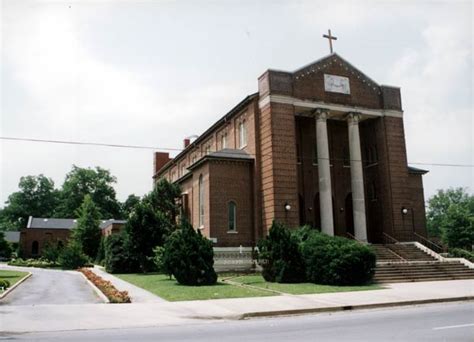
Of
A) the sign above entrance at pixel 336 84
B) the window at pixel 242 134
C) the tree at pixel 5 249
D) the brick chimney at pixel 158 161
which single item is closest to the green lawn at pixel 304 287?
the window at pixel 242 134

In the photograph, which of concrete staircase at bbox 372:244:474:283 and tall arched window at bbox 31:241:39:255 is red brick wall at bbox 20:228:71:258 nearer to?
tall arched window at bbox 31:241:39:255

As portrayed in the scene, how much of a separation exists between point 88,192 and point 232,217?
7565 centimetres

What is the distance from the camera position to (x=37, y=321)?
40.9ft

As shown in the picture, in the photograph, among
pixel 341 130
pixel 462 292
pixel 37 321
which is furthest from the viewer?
pixel 341 130

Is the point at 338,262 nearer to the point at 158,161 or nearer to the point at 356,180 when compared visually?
the point at 356,180

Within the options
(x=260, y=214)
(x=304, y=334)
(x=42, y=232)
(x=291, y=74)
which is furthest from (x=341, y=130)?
(x=42, y=232)

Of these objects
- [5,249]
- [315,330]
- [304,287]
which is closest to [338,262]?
[304,287]

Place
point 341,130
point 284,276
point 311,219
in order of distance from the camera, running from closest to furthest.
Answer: point 284,276, point 311,219, point 341,130

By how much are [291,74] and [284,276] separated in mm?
14577

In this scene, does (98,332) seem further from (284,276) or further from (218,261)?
(218,261)

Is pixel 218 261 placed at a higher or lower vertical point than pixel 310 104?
lower

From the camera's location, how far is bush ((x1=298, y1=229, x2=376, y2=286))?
21641 mm

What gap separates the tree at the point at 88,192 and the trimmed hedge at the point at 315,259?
7936cm

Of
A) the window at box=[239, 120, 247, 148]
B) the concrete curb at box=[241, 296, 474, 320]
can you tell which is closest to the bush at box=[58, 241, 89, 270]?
the window at box=[239, 120, 247, 148]
